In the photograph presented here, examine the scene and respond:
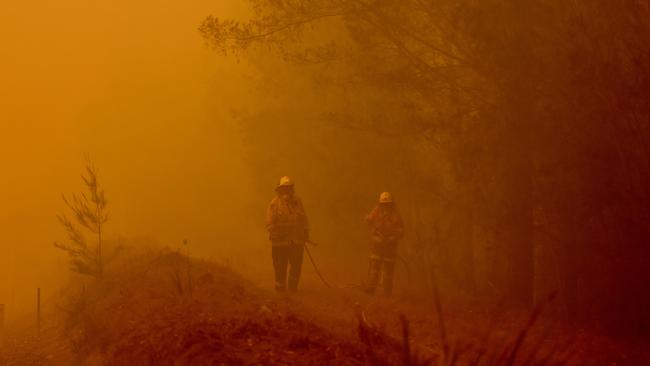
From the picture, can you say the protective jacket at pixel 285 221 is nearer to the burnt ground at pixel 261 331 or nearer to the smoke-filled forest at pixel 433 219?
the smoke-filled forest at pixel 433 219

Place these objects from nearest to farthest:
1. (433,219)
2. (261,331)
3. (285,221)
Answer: (261,331)
(285,221)
(433,219)

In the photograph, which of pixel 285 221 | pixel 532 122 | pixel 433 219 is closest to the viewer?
pixel 532 122

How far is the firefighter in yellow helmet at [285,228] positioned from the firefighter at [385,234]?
4.54 feet

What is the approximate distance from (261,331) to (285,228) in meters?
5.99

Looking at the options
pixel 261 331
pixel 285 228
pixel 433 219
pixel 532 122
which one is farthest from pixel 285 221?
pixel 261 331

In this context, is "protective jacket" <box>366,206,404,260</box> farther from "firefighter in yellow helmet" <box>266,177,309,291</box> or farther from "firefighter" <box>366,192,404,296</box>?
"firefighter in yellow helmet" <box>266,177,309,291</box>

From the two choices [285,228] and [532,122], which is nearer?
[532,122]

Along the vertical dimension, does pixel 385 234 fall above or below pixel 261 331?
above

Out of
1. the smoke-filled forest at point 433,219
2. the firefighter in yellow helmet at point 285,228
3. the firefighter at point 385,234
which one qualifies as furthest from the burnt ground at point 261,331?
the firefighter in yellow helmet at point 285,228

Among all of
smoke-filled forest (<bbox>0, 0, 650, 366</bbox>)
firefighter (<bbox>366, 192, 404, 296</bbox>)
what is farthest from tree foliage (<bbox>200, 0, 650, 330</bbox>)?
firefighter (<bbox>366, 192, 404, 296</bbox>)

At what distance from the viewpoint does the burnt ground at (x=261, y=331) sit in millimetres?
5812

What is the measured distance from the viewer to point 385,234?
13.0 m

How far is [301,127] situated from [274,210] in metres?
11.5

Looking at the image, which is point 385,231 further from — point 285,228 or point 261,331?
point 261,331
